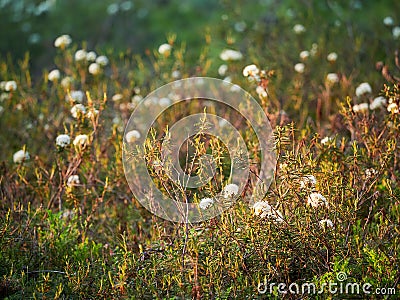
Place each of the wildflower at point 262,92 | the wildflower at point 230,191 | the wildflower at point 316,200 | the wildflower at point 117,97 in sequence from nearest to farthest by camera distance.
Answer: the wildflower at point 316,200 < the wildflower at point 230,191 < the wildflower at point 262,92 < the wildflower at point 117,97

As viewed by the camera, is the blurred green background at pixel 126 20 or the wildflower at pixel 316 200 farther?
the blurred green background at pixel 126 20

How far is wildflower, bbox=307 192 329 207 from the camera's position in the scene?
196 cm

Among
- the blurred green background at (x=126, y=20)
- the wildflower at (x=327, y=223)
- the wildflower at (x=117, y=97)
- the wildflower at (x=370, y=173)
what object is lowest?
the wildflower at (x=327, y=223)

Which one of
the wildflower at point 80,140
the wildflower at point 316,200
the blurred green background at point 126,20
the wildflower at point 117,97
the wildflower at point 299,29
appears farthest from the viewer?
the blurred green background at point 126,20

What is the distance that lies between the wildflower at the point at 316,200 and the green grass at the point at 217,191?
3 centimetres

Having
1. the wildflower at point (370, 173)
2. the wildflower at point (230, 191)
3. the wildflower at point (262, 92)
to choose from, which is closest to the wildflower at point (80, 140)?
the wildflower at point (230, 191)

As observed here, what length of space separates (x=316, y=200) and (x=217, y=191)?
1.35 feet

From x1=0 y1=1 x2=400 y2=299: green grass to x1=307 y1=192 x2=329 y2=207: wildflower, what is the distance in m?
0.03

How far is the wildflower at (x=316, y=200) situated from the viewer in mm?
1961

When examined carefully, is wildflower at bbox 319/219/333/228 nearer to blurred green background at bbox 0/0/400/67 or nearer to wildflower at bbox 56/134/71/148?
wildflower at bbox 56/134/71/148

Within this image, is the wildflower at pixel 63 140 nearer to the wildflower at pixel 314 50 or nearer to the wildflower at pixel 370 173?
the wildflower at pixel 370 173

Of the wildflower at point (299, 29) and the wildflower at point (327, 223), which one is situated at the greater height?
the wildflower at point (299, 29)

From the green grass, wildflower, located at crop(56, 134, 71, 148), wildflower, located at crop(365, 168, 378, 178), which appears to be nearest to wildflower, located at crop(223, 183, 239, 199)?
the green grass

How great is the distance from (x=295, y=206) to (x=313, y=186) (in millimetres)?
99
